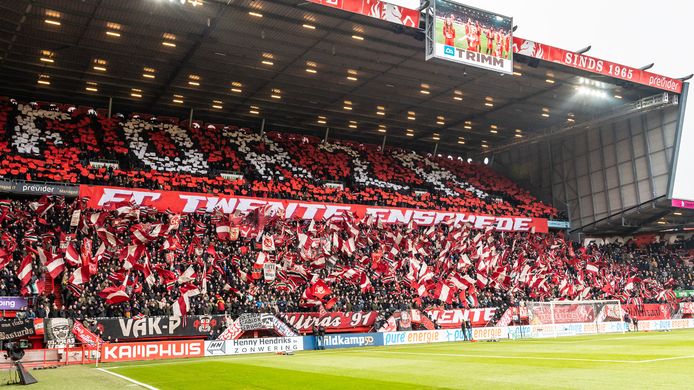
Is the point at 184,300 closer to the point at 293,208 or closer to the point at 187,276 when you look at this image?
the point at 187,276

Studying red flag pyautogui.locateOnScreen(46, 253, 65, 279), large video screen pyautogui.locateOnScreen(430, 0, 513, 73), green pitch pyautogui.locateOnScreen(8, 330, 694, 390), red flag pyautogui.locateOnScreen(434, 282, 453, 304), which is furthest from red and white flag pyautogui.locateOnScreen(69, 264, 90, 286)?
large video screen pyautogui.locateOnScreen(430, 0, 513, 73)

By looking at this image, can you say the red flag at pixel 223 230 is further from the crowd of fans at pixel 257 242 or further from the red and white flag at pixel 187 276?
the red and white flag at pixel 187 276

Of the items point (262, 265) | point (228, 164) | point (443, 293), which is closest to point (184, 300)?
point (262, 265)

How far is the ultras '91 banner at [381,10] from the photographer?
3025 cm

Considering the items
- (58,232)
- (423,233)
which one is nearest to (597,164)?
(423,233)

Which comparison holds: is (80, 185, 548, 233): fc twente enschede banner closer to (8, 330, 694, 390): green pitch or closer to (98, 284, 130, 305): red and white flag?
(98, 284, 130, 305): red and white flag

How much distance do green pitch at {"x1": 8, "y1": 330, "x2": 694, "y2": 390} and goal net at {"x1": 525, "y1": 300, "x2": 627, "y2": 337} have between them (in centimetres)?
1551

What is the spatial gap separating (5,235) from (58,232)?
302cm

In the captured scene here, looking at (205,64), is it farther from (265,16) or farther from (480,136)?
(480,136)

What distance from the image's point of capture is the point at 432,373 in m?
16.1

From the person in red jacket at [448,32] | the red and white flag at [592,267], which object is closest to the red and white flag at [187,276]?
the person in red jacket at [448,32]

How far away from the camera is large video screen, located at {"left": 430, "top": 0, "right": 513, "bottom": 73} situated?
31.7 meters

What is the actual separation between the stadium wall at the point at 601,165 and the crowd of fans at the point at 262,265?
25.0 feet

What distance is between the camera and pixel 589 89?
143ft
